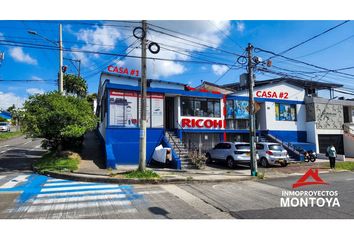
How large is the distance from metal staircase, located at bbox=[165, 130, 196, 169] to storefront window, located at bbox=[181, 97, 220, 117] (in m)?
2.32

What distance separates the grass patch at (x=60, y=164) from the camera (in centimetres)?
1335

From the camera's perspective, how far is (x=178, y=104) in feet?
66.6

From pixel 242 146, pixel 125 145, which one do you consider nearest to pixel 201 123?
pixel 242 146

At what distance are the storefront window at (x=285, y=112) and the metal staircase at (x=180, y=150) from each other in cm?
1159

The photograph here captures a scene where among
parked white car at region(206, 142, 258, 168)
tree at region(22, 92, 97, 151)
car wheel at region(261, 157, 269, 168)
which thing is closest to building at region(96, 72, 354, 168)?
parked white car at region(206, 142, 258, 168)

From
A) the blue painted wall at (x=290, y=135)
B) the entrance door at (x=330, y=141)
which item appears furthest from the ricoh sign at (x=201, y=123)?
the entrance door at (x=330, y=141)

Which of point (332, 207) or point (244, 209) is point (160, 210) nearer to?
point (244, 209)

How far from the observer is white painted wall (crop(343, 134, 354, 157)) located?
1070 inches

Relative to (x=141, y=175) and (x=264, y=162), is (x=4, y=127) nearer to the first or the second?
(x=141, y=175)

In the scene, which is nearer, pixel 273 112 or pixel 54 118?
pixel 54 118

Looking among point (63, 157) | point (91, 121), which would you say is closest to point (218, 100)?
point (91, 121)

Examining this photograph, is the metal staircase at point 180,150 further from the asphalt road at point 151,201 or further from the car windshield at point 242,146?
the asphalt road at point 151,201

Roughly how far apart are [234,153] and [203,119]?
4.91m

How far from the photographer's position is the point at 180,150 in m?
17.8
